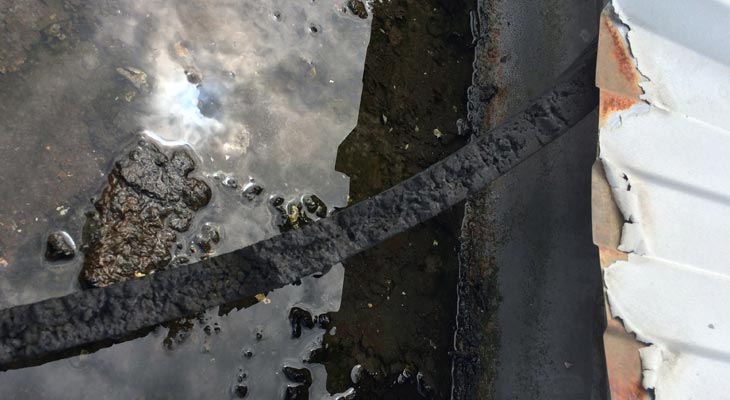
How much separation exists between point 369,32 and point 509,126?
1.90 ft

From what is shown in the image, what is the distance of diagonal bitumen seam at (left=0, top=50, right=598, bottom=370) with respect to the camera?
3.62 ft

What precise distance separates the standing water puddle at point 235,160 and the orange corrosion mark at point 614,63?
0.58m

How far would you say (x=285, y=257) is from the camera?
1.20 meters

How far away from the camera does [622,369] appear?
107 cm

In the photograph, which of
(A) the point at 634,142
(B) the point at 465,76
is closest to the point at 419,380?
(A) the point at 634,142

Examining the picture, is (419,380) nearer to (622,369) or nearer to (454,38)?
(622,369)

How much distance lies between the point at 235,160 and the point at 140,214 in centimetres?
26

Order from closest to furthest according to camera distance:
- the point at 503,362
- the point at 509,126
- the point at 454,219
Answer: the point at 509,126
the point at 503,362
the point at 454,219

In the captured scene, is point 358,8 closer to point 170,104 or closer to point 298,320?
point 170,104

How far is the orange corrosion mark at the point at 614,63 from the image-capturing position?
1233mm

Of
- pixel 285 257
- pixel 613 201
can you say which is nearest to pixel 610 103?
pixel 613 201

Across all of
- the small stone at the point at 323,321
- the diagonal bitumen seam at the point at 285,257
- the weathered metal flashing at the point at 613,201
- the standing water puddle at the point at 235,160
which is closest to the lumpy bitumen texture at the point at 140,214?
the standing water puddle at the point at 235,160

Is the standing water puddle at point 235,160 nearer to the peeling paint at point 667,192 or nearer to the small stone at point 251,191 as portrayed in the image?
the small stone at point 251,191

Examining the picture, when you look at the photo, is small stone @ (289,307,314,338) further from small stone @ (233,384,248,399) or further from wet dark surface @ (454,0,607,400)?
wet dark surface @ (454,0,607,400)
